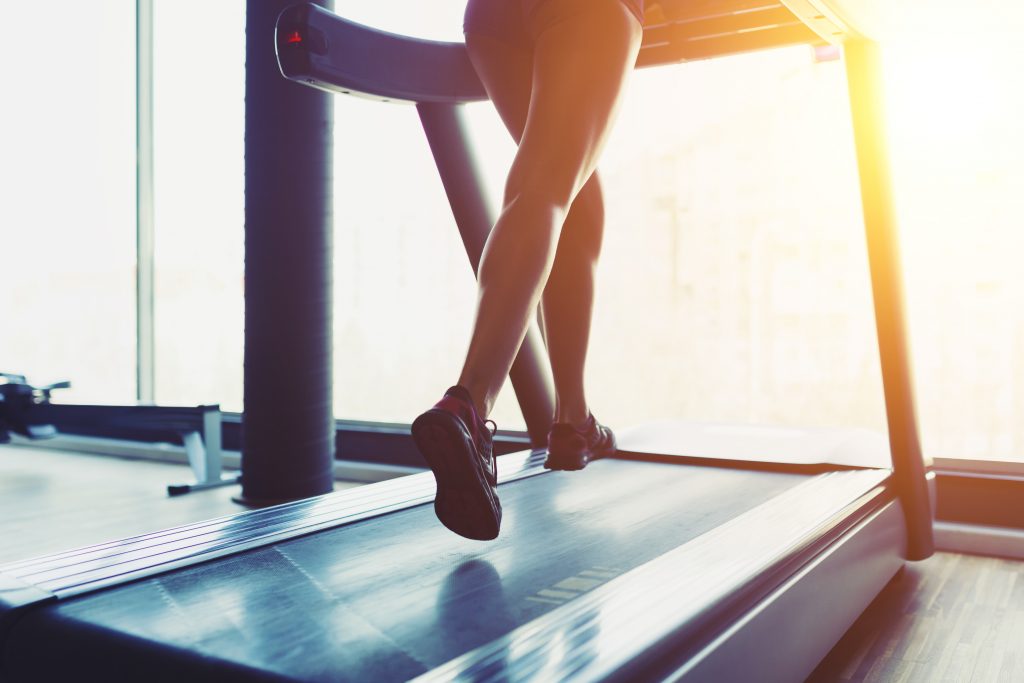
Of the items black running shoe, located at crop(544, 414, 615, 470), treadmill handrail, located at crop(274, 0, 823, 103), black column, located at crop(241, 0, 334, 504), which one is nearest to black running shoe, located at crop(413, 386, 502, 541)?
black running shoe, located at crop(544, 414, 615, 470)

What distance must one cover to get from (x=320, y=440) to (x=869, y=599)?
1.69 meters

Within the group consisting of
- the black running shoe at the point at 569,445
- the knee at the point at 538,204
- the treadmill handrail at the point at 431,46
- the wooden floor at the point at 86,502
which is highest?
the treadmill handrail at the point at 431,46

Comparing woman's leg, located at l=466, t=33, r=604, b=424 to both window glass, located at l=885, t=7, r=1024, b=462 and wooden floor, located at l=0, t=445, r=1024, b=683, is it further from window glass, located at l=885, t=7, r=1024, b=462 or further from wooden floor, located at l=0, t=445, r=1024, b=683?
window glass, located at l=885, t=7, r=1024, b=462

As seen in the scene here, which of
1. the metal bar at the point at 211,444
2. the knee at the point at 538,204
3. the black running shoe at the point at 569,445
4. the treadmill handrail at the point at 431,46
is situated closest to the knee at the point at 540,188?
the knee at the point at 538,204

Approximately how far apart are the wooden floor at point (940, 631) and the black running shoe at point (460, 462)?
0.59 m

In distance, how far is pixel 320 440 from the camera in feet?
8.80

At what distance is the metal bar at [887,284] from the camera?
1.72 metres

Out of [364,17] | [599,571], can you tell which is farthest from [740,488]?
[364,17]

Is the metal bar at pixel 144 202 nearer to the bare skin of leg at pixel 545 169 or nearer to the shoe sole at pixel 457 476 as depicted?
the bare skin of leg at pixel 545 169

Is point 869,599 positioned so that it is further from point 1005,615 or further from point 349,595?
point 349,595

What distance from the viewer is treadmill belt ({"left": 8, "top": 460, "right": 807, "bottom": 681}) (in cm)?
81

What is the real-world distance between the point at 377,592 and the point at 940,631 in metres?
1.02

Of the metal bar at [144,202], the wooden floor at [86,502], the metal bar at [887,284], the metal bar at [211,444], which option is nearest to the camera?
the metal bar at [887,284]

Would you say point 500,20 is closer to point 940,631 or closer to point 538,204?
point 538,204
